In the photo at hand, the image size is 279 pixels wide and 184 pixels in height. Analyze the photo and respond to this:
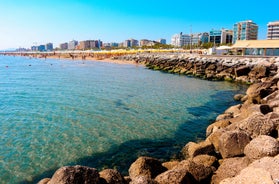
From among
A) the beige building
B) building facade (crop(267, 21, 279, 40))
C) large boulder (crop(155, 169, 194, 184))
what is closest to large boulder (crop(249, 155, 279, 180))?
large boulder (crop(155, 169, 194, 184))

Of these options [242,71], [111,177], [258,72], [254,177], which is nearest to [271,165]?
[254,177]

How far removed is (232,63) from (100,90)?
63.4 feet

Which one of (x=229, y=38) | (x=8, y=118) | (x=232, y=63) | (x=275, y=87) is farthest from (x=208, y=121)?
(x=229, y=38)

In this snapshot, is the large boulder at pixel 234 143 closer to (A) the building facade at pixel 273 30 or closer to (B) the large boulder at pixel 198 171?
(B) the large boulder at pixel 198 171

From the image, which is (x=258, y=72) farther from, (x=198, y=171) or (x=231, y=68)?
(x=198, y=171)

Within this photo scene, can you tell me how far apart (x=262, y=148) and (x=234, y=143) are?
124cm

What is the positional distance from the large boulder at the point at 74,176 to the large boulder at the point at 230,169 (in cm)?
292

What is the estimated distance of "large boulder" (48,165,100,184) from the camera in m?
4.90

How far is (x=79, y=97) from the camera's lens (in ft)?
62.8

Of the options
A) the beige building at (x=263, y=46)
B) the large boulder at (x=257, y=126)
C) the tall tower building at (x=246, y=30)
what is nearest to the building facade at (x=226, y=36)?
the tall tower building at (x=246, y=30)

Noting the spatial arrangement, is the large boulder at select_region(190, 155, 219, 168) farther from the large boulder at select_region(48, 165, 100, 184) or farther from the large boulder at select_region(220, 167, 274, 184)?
the large boulder at select_region(48, 165, 100, 184)

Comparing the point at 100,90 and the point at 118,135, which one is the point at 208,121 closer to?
the point at 118,135

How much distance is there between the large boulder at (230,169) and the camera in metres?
6.01

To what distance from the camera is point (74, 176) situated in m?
5.01
